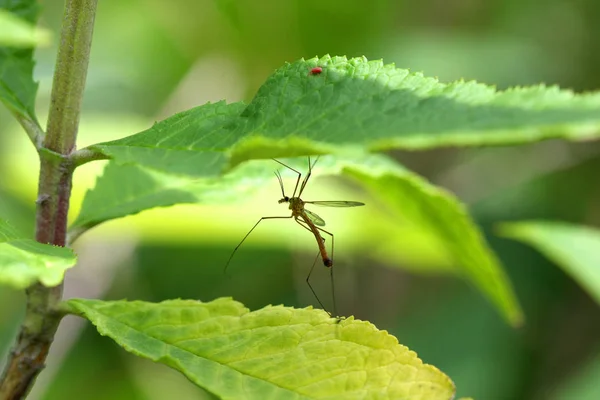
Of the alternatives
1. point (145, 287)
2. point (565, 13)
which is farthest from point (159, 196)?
point (565, 13)

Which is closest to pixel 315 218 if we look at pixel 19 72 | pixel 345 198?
pixel 345 198

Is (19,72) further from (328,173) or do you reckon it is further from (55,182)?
(328,173)

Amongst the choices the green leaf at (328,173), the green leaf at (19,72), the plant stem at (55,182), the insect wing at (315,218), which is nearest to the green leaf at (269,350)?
the plant stem at (55,182)

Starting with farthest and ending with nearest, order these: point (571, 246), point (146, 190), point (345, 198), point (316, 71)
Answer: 1. point (345, 198)
2. point (571, 246)
3. point (146, 190)
4. point (316, 71)

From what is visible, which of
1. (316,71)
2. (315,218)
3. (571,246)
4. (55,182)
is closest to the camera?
(316,71)

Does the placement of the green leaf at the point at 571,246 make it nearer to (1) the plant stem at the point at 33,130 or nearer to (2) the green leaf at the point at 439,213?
(2) the green leaf at the point at 439,213
